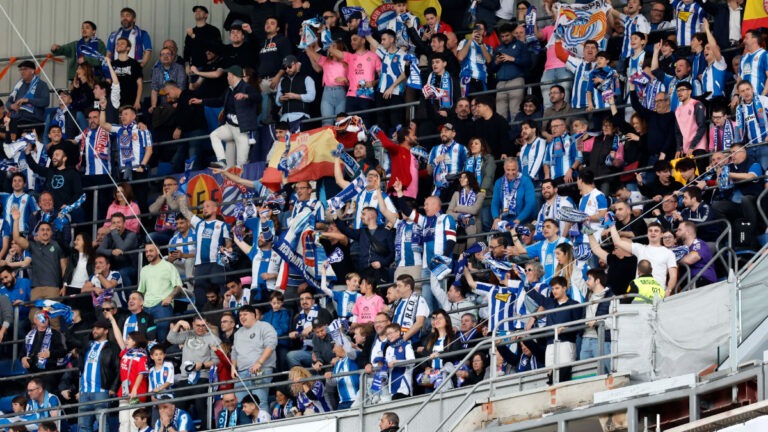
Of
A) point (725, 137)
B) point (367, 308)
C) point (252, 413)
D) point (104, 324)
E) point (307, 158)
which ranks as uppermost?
point (725, 137)

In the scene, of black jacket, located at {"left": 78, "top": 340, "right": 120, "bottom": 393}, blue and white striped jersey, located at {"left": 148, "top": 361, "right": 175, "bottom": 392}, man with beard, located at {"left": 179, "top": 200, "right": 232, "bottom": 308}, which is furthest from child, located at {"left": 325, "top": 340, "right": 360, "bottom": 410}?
man with beard, located at {"left": 179, "top": 200, "right": 232, "bottom": 308}

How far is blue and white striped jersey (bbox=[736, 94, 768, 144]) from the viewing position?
62.8 feet

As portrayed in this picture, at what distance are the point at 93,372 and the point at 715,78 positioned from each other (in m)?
7.25

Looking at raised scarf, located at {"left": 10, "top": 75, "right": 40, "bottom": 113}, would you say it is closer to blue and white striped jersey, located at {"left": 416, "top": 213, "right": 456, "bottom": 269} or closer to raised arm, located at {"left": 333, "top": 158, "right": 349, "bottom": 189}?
raised arm, located at {"left": 333, "top": 158, "right": 349, "bottom": 189}

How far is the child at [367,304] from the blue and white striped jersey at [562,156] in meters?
2.43

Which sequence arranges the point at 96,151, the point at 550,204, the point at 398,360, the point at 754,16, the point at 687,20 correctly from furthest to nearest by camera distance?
the point at 96,151 → the point at 687,20 → the point at 754,16 → the point at 550,204 → the point at 398,360

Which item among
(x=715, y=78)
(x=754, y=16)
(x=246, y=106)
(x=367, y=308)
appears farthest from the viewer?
(x=246, y=106)

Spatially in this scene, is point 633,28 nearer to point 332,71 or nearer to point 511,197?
point 511,197

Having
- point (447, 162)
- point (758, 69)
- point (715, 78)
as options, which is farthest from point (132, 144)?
point (758, 69)

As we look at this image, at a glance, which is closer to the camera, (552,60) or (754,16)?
(754,16)

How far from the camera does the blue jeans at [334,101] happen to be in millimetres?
23344

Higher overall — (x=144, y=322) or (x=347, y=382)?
(x=144, y=322)

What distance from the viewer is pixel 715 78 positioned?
66.2 feet

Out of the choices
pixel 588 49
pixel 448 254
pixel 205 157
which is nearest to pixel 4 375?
pixel 205 157
